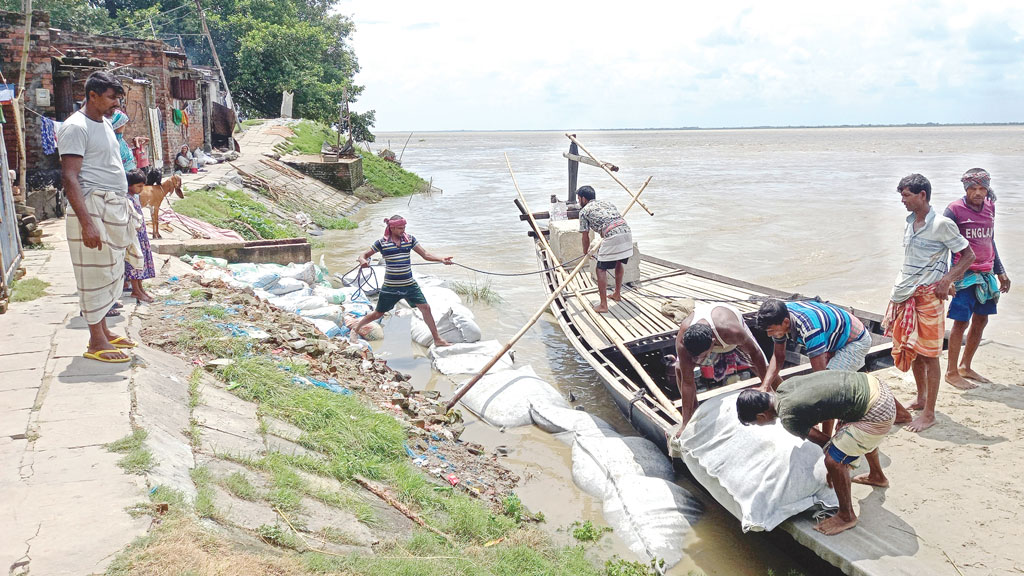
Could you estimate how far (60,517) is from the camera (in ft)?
8.38

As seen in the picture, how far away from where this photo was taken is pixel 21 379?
380 centimetres

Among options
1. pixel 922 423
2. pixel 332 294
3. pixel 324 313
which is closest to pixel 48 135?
pixel 332 294

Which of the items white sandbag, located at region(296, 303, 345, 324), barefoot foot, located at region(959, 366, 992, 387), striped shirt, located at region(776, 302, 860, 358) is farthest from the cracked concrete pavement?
barefoot foot, located at region(959, 366, 992, 387)

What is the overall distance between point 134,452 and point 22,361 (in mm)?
1636

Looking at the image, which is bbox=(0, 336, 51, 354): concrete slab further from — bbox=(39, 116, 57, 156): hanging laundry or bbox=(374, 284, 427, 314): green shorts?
bbox=(39, 116, 57, 156): hanging laundry

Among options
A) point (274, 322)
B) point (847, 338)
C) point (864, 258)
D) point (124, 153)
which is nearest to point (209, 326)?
point (274, 322)

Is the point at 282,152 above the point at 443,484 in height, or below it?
above

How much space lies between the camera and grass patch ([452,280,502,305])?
9383 mm

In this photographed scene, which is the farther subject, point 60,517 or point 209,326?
point 209,326

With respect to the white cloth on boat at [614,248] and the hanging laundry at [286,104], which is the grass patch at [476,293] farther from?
the hanging laundry at [286,104]

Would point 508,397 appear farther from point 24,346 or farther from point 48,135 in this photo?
point 48,135

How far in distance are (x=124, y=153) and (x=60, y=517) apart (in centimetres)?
530

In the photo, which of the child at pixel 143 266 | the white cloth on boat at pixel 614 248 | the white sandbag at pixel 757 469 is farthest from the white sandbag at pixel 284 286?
the white sandbag at pixel 757 469

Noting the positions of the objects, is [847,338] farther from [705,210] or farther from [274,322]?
[705,210]
